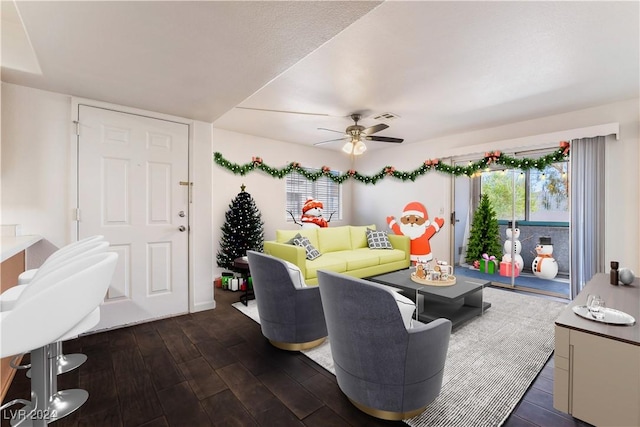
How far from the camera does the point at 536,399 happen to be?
1875 millimetres

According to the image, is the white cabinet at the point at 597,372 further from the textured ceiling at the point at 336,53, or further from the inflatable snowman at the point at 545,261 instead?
the inflatable snowman at the point at 545,261

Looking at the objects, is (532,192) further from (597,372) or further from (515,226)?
(597,372)

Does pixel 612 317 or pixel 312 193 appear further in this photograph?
pixel 312 193

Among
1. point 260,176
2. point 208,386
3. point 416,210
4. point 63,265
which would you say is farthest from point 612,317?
point 260,176

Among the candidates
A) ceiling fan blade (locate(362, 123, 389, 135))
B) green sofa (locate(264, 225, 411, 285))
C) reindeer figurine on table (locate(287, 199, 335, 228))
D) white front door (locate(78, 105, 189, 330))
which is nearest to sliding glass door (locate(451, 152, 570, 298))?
green sofa (locate(264, 225, 411, 285))

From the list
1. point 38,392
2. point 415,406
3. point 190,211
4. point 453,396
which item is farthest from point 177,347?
point 453,396

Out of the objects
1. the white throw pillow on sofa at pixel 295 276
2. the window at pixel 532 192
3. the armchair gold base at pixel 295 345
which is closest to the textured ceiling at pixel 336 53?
the window at pixel 532 192

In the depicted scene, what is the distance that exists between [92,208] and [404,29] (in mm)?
3331

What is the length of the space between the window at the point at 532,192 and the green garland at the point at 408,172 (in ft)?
0.94

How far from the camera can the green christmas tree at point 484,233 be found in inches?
199

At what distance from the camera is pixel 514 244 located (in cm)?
482

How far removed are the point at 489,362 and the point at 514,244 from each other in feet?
10.7

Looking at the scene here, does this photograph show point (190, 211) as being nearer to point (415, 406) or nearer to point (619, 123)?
point (415, 406)

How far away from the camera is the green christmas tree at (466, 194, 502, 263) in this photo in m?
5.06
